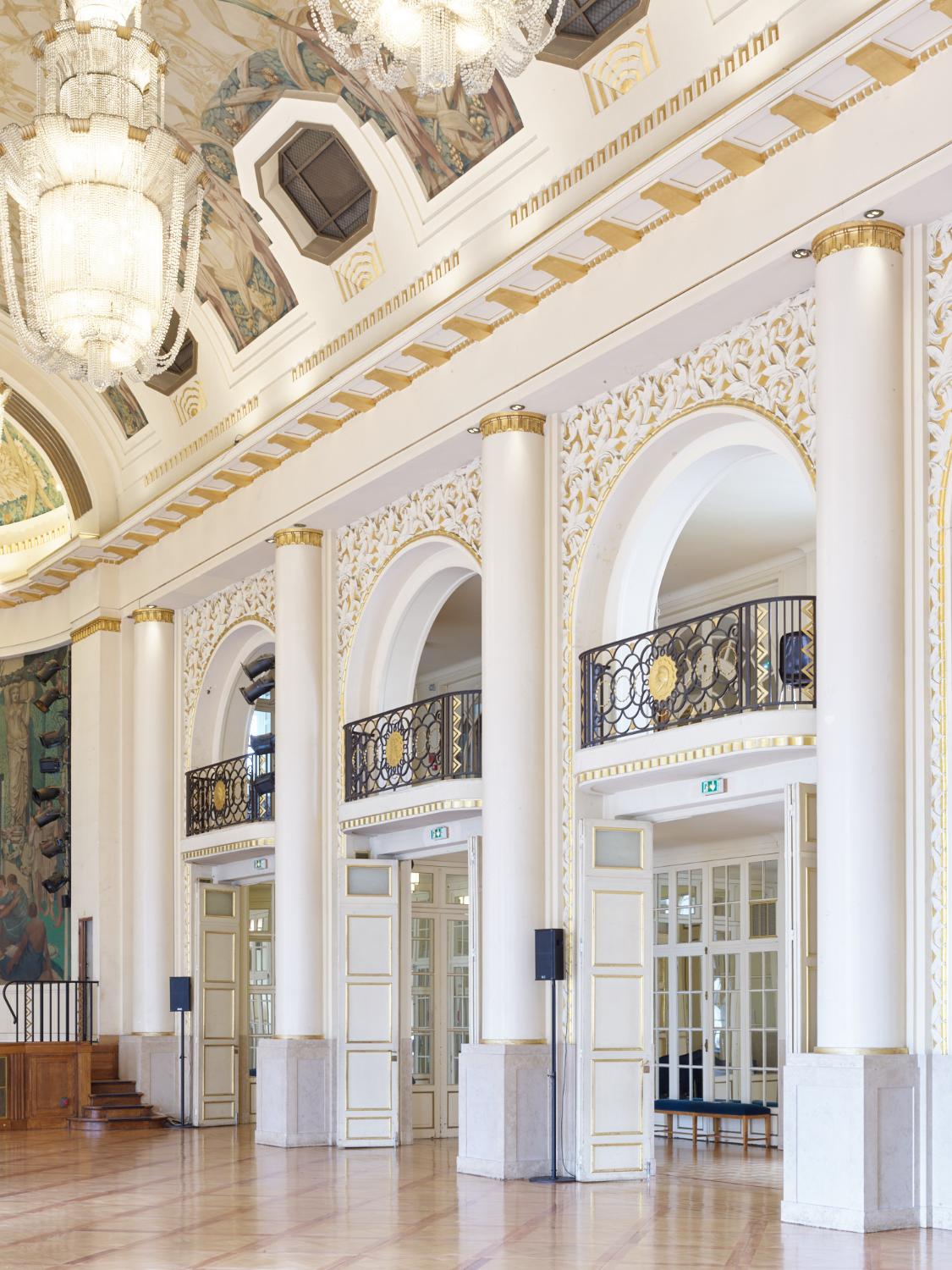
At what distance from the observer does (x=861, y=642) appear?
10172 mm

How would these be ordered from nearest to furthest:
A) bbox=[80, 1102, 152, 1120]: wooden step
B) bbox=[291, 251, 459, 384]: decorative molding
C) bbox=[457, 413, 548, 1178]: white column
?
bbox=[457, 413, 548, 1178]: white column < bbox=[291, 251, 459, 384]: decorative molding < bbox=[80, 1102, 152, 1120]: wooden step

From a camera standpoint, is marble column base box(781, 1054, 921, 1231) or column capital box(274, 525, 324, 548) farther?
column capital box(274, 525, 324, 548)

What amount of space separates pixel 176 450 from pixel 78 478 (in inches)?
83.4

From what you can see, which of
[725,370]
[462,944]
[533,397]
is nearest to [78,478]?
[462,944]

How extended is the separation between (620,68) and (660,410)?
250 cm

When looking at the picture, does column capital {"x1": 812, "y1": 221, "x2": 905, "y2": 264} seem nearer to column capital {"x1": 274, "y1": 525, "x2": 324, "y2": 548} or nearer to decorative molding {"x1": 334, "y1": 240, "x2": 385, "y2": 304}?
decorative molding {"x1": 334, "y1": 240, "x2": 385, "y2": 304}

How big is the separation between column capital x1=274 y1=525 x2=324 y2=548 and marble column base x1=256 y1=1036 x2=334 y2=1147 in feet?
16.4

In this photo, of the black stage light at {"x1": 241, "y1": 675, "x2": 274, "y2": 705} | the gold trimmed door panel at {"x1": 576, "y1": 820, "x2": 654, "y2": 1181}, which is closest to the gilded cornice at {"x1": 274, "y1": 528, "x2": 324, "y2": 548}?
the black stage light at {"x1": 241, "y1": 675, "x2": 274, "y2": 705}

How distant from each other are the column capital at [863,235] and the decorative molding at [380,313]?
4.40 m

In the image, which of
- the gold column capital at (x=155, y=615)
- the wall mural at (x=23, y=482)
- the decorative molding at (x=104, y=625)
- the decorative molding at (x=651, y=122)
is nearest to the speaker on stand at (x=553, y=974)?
the decorative molding at (x=651, y=122)

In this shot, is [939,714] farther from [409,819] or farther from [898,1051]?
[409,819]

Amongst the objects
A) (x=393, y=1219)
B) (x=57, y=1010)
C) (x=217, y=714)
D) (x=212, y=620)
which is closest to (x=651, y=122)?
(x=393, y=1219)

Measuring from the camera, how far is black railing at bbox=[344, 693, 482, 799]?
14.8 m

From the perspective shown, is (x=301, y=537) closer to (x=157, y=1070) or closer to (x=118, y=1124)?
(x=157, y=1070)
